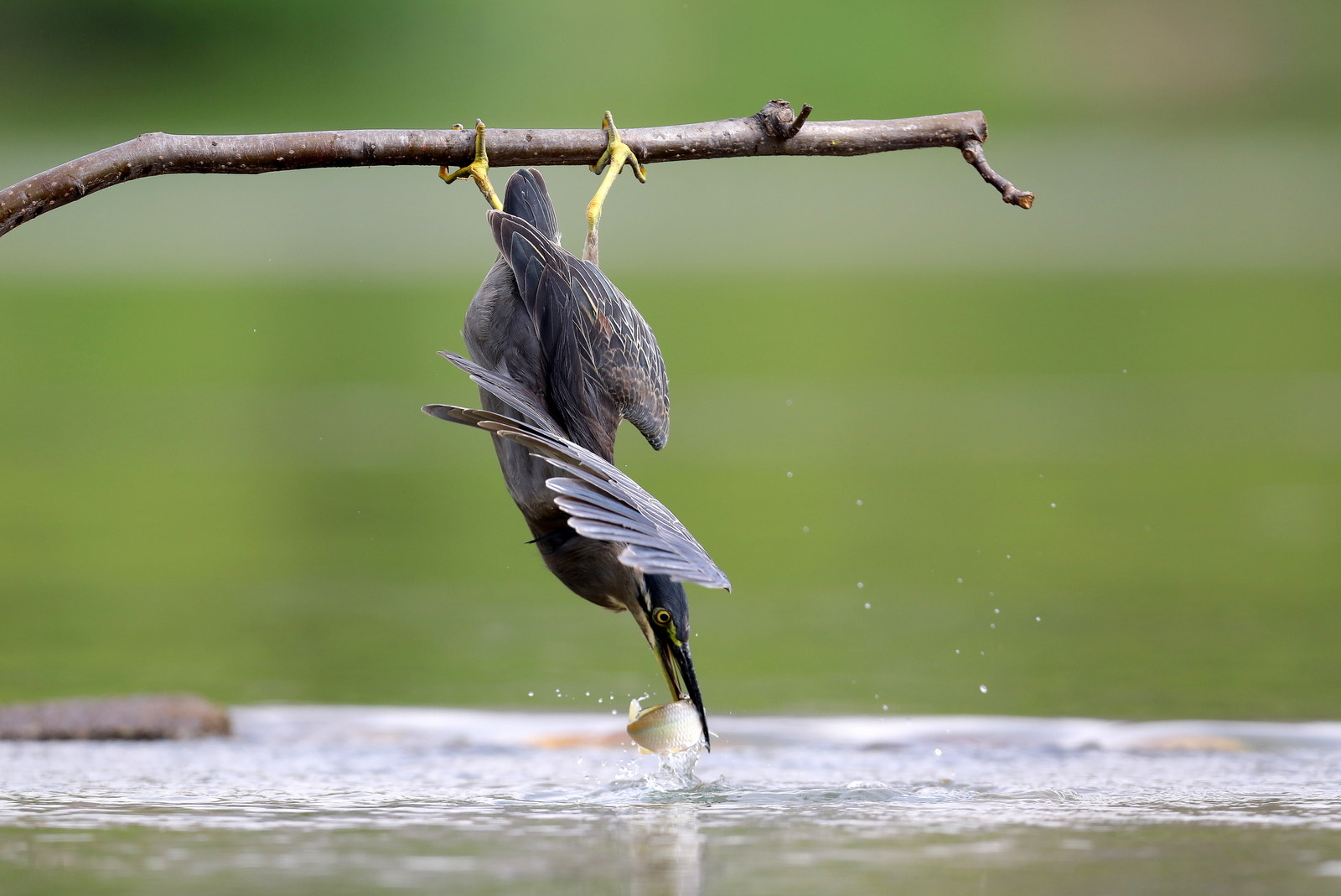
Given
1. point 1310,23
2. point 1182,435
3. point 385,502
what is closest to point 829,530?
point 385,502

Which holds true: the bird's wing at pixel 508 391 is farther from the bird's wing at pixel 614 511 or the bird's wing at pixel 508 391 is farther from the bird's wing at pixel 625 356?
the bird's wing at pixel 625 356

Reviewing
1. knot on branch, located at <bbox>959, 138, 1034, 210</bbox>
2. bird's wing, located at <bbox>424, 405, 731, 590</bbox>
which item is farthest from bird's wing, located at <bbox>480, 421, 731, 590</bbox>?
knot on branch, located at <bbox>959, 138, 1034, 210</bbox>

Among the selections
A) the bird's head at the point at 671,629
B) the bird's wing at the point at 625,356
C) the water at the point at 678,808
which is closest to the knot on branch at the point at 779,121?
the bird's wing at the point at 625,356

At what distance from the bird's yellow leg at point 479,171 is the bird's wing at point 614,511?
2.44ft

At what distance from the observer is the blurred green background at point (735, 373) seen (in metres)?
6.62

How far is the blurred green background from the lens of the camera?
6617 millimetres

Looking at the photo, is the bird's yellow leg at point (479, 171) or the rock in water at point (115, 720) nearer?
the bird's yellow leg at point (479, 171)

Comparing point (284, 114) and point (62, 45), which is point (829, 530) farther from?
point (62, 45)

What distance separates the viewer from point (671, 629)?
15.0 feet

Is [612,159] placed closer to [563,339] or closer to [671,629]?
[563,339]

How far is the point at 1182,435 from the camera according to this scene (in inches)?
434

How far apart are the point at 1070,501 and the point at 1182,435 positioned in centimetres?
188

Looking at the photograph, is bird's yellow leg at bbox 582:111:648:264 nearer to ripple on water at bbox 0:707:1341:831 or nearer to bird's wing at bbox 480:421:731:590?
bird's wing at bbox 480:421:731:590

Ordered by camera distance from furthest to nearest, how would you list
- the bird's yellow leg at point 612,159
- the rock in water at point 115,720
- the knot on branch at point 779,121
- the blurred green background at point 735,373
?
1. the blurred green background at point 735,373
2. the rock in water at point 115,720
3. the bird's yellow leg at point 612,159
4. the knot on branch at point 779,121
